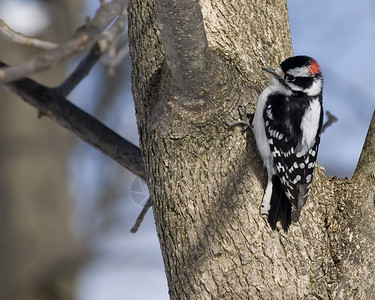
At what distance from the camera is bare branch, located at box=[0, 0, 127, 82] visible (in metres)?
2.55

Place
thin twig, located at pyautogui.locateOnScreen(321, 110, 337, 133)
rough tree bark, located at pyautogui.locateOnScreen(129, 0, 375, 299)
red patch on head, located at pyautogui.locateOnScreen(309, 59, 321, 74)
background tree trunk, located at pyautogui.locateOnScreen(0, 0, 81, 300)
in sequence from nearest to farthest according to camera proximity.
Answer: rough tree bark, located at pyautogui.locateOnScreen(129, 0, 375, 299) → red patch on head, located at pyautogui.locateOnScreen(309, 59, 321, 74) → thin twig, located at pyautogui.locateOnScreen(321, 110, 337, 133) → background tree trunk, located at pyautogui.locateOnScreen(0, 0, 81, 300)

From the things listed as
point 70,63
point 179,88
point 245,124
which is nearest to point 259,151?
point 245,124

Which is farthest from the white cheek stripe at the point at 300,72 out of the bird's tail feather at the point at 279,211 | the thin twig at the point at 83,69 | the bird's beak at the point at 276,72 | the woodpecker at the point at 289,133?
the thin twig at the point at 83,69

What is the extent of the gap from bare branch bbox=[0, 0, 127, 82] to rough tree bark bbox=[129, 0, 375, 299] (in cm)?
37

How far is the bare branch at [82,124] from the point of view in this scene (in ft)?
13.8

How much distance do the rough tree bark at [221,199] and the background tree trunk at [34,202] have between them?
435 centimetres

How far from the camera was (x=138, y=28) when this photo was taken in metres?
3.37

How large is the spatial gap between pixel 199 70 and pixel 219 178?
546 mm

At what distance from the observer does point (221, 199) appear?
3029mm

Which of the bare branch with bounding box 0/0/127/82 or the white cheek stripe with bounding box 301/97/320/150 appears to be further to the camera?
the white cheek stripe with bounding box 301/97/320/150

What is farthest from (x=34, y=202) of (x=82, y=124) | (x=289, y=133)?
(x=289, y=133)

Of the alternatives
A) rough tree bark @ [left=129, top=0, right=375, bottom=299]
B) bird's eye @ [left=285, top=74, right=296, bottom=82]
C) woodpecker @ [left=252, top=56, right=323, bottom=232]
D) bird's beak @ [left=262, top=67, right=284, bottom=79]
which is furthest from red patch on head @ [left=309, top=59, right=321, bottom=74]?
rough tree bark @ [left=129, top=0, right=375, bottom=299]

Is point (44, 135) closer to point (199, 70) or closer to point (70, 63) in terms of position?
point (70, 63)

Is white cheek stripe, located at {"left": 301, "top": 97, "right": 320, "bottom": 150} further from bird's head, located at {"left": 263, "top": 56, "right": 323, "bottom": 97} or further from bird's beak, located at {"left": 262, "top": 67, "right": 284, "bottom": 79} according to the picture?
bird's beak, located at {"left": 262, "top": 67, "right": 284, "bottom": 79}
